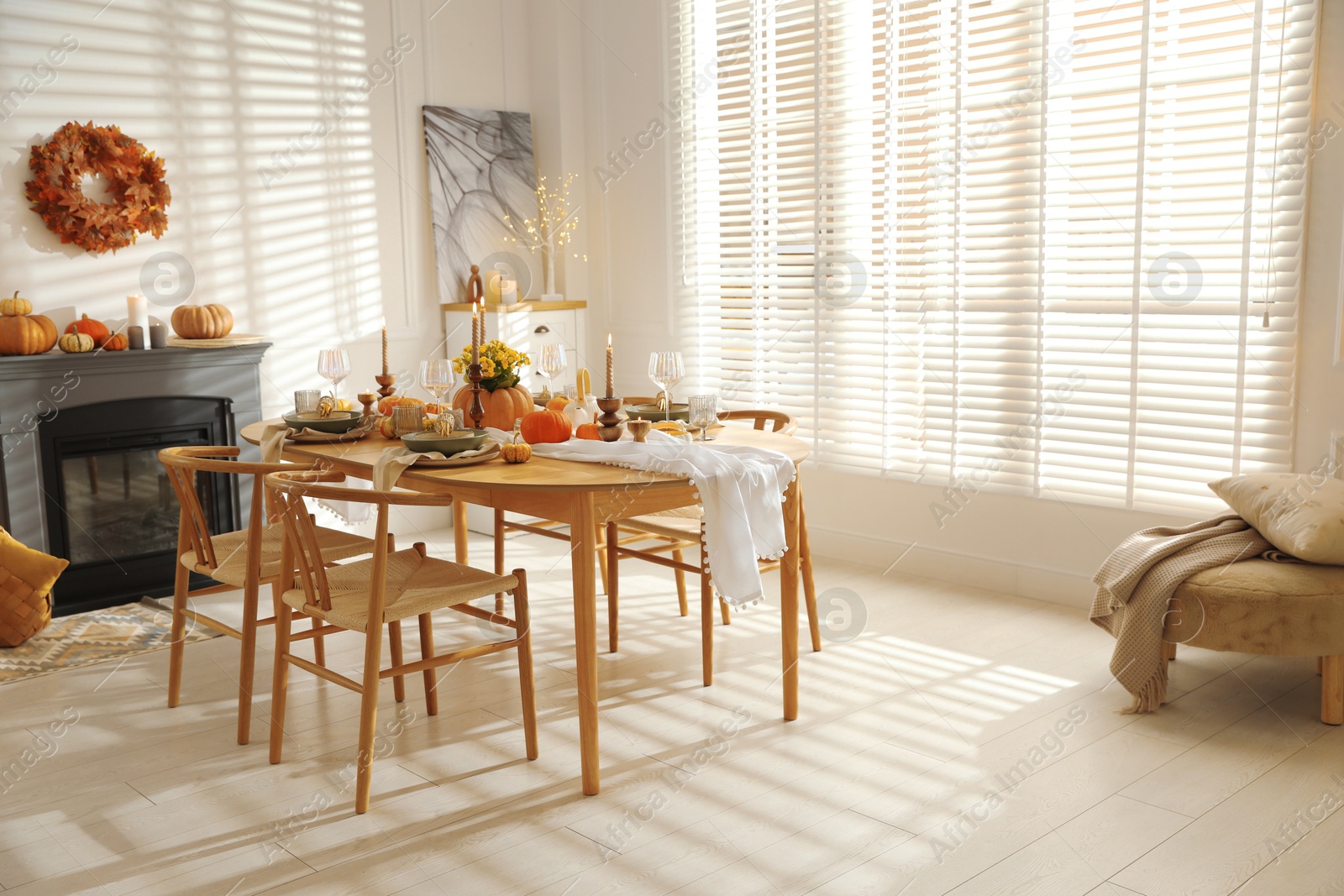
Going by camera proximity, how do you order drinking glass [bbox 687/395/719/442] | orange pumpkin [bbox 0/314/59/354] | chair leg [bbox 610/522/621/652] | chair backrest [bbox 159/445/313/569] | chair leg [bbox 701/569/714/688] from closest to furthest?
chair backrest [bbox 159/445/313/569] < drinking glass [bbox 687/395/719/442] < chair leg [bbox 701/569/714/688] < chair leg [bbox 610/522/621/652] < orange pumpkin [bbox 0/314/59/354]

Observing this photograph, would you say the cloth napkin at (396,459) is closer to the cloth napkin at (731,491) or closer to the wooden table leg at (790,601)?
the cloth napkin at (731,491)

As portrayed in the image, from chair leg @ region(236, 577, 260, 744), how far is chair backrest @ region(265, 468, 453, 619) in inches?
10.6

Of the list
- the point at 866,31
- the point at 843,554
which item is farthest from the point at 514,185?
the point at 843,554

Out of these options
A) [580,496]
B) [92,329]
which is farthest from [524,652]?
[92,329]

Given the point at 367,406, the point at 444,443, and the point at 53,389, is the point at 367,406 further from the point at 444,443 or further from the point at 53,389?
the point at 53,389

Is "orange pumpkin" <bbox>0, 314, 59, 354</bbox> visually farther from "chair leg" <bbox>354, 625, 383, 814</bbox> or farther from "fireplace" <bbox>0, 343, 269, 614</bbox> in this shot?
"chair leg" <bbox>354, 625, 383, 814</bbox>

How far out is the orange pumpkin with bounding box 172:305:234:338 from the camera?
4898 millimetres

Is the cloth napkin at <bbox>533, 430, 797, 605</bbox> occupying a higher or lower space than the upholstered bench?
higher

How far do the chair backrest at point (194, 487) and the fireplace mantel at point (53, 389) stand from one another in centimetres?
127

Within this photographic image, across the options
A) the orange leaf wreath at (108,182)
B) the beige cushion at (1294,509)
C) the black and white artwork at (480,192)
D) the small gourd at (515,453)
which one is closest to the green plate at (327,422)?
the small gourd at (515,453)

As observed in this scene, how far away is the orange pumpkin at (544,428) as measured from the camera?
332 centimetres

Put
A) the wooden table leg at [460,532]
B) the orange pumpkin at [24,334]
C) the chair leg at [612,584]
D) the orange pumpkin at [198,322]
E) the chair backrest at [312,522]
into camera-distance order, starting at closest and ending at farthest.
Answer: the chair backrest at [312,522] < the chair leg at [612,584] < the wooden table leg at [460,532] < the orange pumpkin at [24,334] < the orange pumpkin at [198,322]

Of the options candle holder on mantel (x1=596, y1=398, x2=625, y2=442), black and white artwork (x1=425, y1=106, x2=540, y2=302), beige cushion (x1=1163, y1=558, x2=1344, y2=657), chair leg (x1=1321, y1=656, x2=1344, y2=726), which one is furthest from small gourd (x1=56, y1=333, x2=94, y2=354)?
chair leg (x1=1321, y1=656, x2=1344, y2=726)

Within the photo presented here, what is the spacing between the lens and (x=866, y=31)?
496cm
